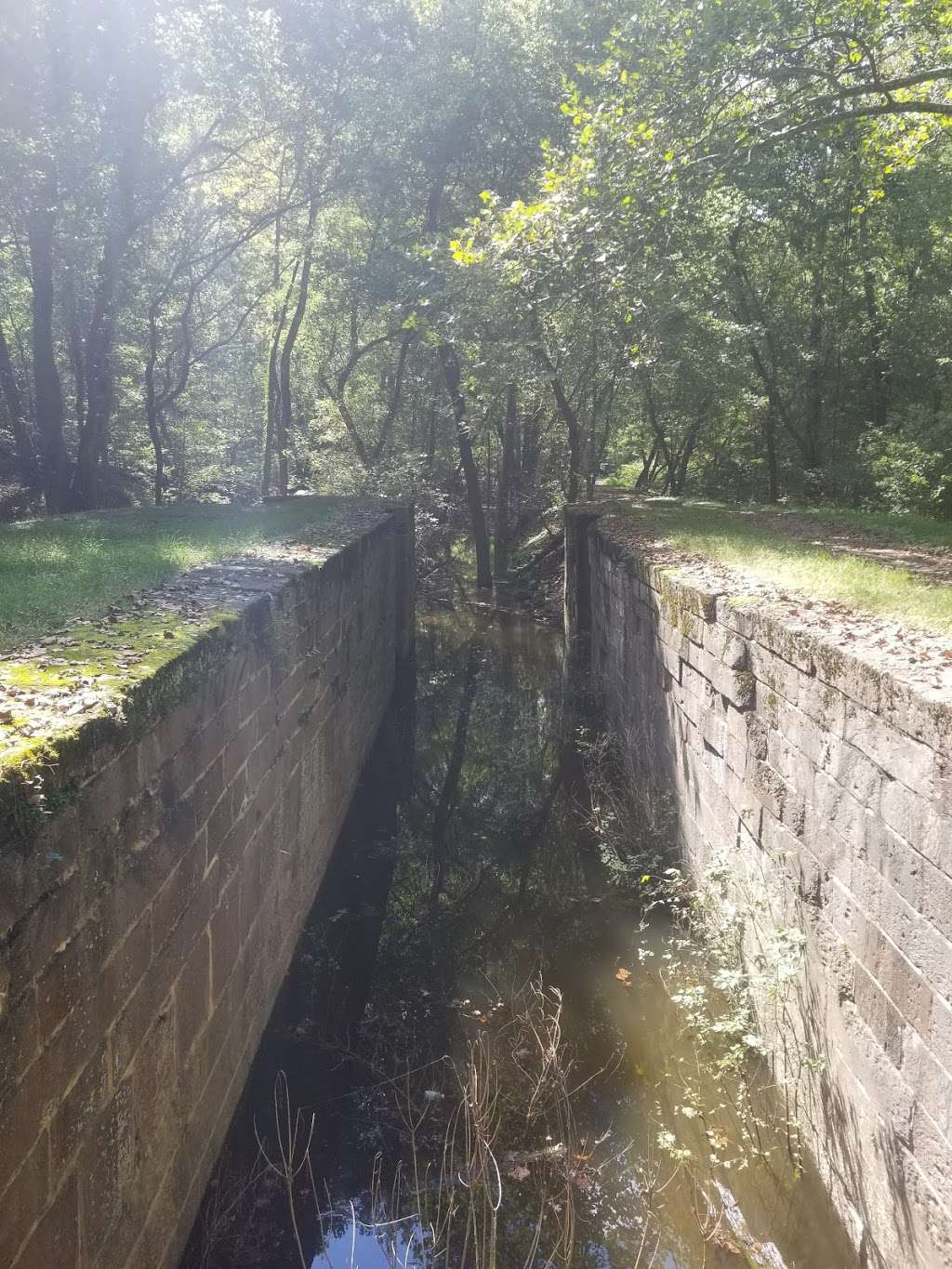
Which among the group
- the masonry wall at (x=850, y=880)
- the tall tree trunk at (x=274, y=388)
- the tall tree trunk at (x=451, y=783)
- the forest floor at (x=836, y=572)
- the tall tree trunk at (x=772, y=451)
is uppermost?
the tall tree trunk at (x=274, y=388)

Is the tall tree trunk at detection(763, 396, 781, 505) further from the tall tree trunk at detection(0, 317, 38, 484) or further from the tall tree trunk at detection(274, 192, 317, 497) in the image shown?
the tall tree trunk at detection(0, 317, 38, 484)

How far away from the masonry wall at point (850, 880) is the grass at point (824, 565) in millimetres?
628

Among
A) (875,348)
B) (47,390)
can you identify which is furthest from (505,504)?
(47,390)

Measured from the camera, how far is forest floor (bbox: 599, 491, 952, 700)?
373 cm

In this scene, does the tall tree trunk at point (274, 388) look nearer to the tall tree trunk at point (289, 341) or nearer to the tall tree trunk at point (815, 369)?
the tall tree trunk at point (289, 341)

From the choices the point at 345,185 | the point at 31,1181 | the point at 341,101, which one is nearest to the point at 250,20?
the point at 341,101

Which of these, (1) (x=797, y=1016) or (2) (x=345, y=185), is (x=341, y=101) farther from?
(1) (x=797, y=1016)

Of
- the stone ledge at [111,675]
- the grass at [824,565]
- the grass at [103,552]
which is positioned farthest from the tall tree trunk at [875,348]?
the stone ledge at [111,675]

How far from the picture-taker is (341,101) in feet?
55.3

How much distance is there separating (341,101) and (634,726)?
46.5ft

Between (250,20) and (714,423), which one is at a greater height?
(250,20)

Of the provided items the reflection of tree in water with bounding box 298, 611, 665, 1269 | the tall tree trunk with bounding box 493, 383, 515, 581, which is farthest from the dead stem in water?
the tall tree trunk with bounding box 493, 383, 515, 581

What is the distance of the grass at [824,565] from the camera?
475cm

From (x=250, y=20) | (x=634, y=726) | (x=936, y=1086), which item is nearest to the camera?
(x=936, y=1086)
